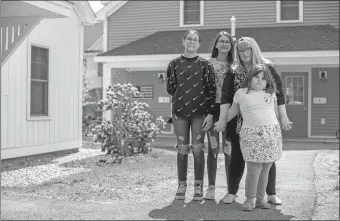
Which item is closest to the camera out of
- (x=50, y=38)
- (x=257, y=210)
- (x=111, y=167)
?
(x=257, y=210)

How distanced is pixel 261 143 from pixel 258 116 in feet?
0.68

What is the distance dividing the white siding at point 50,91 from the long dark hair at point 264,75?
18.1 ft

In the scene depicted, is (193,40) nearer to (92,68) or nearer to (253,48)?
(253,48)

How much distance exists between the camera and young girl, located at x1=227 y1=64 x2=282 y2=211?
3.45 meters

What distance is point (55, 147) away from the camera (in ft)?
31.1

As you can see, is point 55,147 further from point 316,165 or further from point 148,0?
point 148,0

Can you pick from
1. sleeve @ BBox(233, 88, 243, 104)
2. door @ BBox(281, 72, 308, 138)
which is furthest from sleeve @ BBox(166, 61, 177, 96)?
door @ BBox(281, 72, 308, 138)

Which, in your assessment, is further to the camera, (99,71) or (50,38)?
(99,71)

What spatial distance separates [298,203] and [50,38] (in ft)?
21.0

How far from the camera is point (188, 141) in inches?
152

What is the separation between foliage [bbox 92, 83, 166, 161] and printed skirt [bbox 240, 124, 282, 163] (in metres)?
5.07

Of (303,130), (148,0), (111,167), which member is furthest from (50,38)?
(303,130)

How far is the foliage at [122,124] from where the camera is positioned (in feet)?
28.0

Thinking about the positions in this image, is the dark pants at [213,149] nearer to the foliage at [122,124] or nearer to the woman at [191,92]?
the woman at [191,92]
